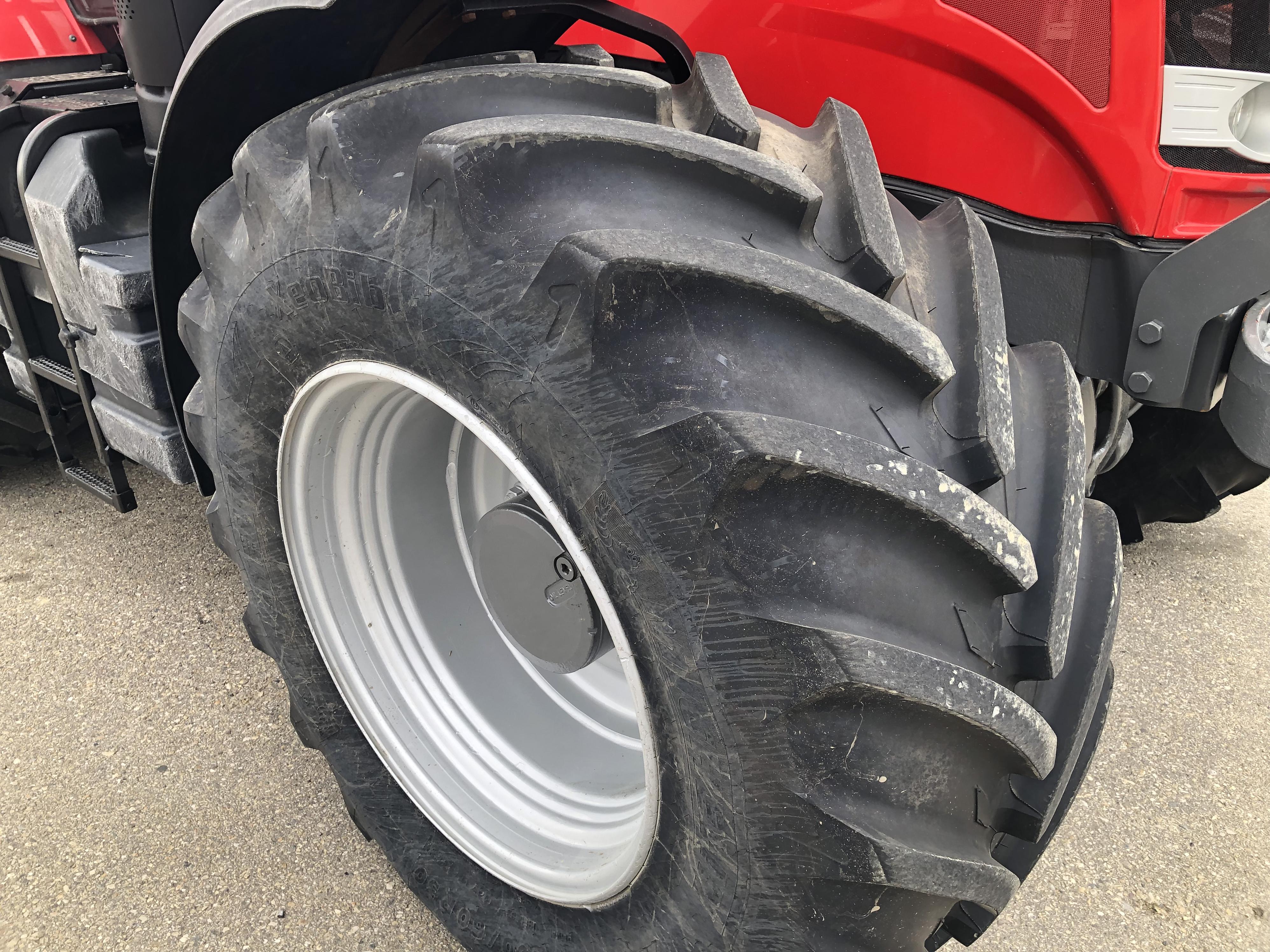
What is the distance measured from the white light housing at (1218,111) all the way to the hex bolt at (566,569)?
0.88 metres

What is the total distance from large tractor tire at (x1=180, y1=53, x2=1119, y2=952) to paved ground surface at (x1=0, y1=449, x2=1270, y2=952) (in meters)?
0.50

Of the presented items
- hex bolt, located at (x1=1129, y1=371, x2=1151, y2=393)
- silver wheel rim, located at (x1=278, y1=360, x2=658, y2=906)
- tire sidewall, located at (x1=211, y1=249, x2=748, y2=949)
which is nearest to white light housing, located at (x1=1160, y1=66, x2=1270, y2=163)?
hex bolt, located at (x1=1129, y1=371, x2=1151, y2=393)

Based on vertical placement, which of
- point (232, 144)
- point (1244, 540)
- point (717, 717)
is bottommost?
point (1244, 540)

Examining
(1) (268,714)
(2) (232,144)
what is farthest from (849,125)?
(1) (268,714)

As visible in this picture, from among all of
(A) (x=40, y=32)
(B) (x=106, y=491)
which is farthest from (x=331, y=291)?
(A) (x=40, y=32)

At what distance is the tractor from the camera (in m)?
0.82

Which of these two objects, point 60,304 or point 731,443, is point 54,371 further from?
point 731,443

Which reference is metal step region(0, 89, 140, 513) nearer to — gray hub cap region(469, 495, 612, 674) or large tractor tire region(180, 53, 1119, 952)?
large tractor tire region(180, 53, 1119, 952)

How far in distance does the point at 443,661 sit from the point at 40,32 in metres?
1.87

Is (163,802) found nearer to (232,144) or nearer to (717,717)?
(232,144)

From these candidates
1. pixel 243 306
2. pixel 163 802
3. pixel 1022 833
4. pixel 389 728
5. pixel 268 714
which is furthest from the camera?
pixel 268 714

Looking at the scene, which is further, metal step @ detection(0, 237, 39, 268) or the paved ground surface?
metal step @ detection(0, 237, 39, 268)

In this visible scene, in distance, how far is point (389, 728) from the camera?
145 centimetres

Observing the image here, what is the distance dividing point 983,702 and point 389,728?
0.94 metres
